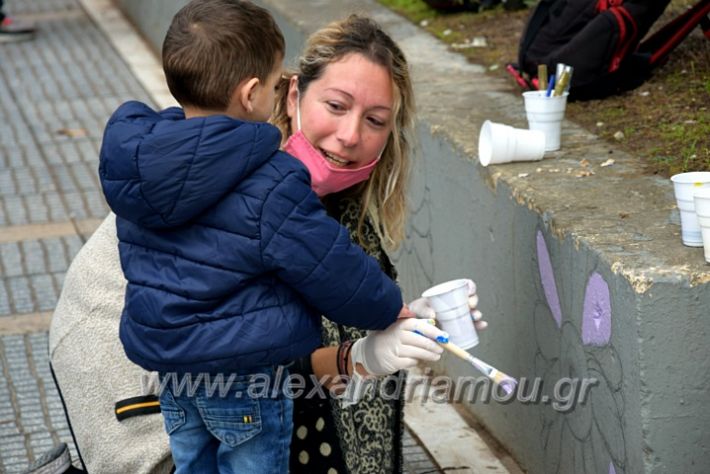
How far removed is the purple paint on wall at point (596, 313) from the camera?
2.96m

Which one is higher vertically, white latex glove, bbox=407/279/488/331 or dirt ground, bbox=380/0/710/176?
white latex glove, bbox=407/279/488/331

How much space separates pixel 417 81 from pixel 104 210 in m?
1.99

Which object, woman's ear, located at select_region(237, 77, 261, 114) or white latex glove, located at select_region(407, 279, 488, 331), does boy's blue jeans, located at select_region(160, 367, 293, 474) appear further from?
woman's ear, located at select_region(237, 77, 261, 114)

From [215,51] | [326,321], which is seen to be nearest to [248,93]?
[215,51]

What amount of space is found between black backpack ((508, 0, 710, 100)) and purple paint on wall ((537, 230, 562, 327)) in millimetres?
1487

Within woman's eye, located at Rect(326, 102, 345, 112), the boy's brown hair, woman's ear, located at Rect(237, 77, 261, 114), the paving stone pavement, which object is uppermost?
the boy's brown hair

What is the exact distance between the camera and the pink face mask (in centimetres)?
316

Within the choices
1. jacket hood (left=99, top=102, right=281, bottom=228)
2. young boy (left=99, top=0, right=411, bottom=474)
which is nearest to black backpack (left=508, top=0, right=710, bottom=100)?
young boy (left=99, top=0, right=411, bottom=474)

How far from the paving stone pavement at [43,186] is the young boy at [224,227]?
4.70 ft

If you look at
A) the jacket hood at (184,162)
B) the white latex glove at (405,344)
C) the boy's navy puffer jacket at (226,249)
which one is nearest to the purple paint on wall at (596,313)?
the white latex glove at (405,344)

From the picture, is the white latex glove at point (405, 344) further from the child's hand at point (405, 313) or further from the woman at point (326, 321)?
the woman at point (326, 321)

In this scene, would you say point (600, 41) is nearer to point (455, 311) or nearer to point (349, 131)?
point (349, 131)

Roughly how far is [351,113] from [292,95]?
0.24 metres

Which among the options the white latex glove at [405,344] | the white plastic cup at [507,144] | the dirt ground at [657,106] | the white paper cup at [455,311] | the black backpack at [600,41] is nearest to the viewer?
the white latex glove at [405,344]
